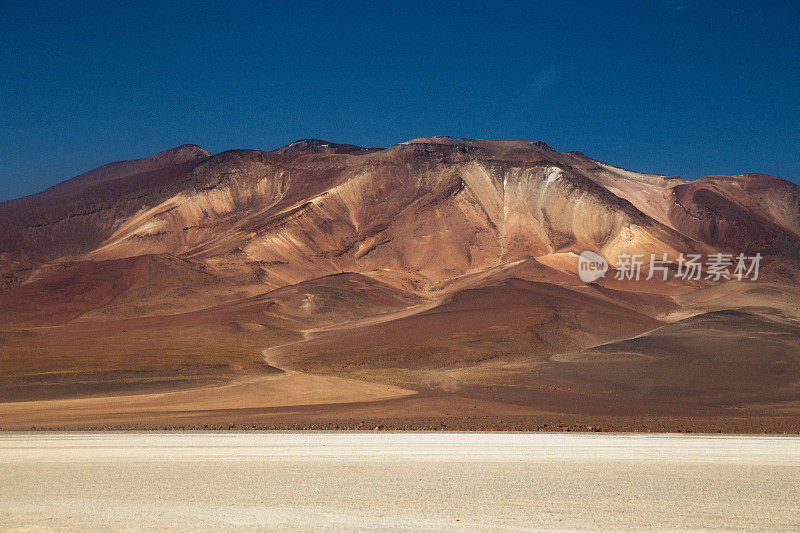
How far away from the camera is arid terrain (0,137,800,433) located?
110 feet

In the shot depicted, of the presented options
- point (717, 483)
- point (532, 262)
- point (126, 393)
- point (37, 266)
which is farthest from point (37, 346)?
point (37, 266)

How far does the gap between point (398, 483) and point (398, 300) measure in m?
76.1

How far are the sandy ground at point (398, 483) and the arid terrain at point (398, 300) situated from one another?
6.22 m

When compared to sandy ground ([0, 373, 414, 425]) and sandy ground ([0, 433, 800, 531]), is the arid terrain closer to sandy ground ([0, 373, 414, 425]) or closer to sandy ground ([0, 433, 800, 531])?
sandy ground ([0, 373, 414, 425])

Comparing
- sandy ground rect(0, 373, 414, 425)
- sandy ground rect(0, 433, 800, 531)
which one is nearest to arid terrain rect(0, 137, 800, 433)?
sandy ground rect(0, 373, 414, 425)

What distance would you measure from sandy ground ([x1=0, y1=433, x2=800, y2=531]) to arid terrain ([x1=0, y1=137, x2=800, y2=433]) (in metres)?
6.22

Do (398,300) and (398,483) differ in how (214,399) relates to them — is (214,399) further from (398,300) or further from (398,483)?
(398,300)

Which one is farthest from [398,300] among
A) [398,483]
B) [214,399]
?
[398,483]

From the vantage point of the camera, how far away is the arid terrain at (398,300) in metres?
33.5

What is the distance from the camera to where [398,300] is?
89.9 metres

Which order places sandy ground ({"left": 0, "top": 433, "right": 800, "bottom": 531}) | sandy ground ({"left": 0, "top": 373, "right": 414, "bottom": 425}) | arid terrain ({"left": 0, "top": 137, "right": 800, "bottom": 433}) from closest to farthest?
1. sandy ground ({"left": 0, "top": 433, "right": 800, "bottom": 531})
2. sandy ground ({"left": 0, "top": 373, "right": 414, "bottom": 425})
3. arid terrain ({"left": 0, "top": 137, "right": 800, "bottom": 433})

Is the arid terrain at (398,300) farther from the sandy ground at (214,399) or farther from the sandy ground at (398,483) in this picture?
the sandy ground at (398,483)

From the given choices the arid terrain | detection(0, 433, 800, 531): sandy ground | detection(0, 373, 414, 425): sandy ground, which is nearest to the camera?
detection(0, 433, 800, 531): sandy ground

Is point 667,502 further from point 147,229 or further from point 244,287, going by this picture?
point 147,229
